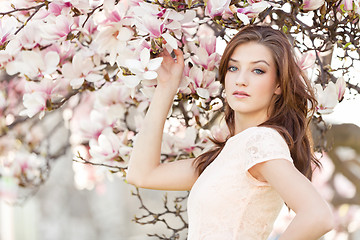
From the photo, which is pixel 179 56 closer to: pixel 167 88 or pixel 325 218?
pixel 167 88

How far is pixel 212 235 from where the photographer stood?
174 centimetres

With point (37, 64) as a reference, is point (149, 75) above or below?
above

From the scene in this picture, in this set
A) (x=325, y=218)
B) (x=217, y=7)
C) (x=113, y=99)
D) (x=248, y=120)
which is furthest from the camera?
(x=113, y=99)

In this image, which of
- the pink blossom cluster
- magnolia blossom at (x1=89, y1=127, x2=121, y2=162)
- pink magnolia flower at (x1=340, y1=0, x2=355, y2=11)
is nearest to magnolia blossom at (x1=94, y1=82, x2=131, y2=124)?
the pink blossom cluster

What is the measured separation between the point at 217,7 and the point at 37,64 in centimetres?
66

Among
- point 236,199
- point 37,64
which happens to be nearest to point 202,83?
point 236,199

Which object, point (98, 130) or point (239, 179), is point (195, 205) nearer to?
point (239, 179)

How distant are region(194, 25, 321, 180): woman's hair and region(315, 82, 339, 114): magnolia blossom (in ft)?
0.23

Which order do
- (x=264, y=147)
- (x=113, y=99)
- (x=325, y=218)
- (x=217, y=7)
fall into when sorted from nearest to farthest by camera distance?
(x=325, y=218) → (x=264, y=147) → (x=217, y=7) → (x=113, y=99)

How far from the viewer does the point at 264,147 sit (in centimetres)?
162

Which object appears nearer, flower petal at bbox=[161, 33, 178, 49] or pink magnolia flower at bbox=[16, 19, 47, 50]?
flower petal at bbox=[161, 33, 178, 49]

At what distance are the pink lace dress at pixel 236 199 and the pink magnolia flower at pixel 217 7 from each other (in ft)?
1.03

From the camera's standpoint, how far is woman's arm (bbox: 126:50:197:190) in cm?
193

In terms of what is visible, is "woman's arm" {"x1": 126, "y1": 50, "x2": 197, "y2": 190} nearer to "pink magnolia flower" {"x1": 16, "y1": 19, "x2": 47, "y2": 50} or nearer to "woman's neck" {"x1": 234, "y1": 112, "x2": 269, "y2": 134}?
"woman's neck" {"x1": 234, "y1": 112, "x2": 269, "y2": 134}
